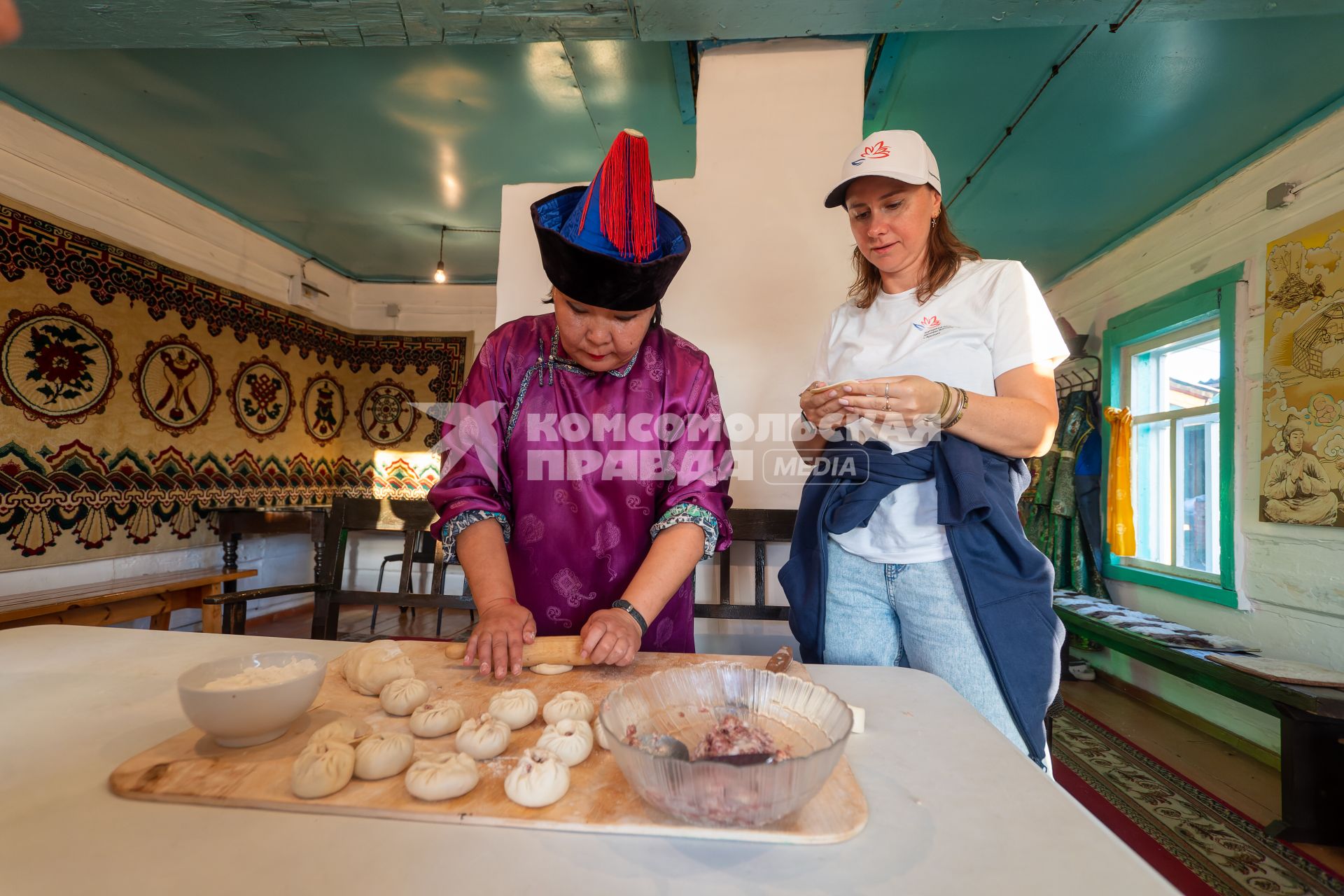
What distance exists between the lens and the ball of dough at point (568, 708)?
800mm

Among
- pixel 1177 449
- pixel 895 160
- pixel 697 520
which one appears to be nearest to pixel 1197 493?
pixel 1177 449

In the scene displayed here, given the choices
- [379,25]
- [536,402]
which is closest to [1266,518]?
[536,402]

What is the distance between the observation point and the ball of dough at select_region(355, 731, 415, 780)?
0.65m

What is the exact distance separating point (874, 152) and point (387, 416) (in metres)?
6.04

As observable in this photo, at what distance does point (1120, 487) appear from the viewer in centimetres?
433

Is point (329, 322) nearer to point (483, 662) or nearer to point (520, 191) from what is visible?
point (520, 191)

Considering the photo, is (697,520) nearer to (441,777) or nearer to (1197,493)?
(441,777)

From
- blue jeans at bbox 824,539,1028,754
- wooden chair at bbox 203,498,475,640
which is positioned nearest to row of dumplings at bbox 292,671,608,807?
blue jeans at bbox 824,539,1028,754

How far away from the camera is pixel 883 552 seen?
1205 mm

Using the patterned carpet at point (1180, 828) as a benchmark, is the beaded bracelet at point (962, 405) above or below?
above

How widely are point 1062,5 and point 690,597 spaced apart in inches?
87.5

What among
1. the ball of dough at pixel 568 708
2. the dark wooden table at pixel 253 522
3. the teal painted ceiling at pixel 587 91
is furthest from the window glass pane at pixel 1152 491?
the dark wooden table at pixel 253 522

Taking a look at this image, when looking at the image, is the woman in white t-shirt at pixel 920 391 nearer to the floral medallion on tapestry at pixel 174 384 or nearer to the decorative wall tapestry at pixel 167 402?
the decorative wall tapestry at pixel 167 402

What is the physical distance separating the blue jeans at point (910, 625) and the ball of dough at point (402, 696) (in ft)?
2.61
